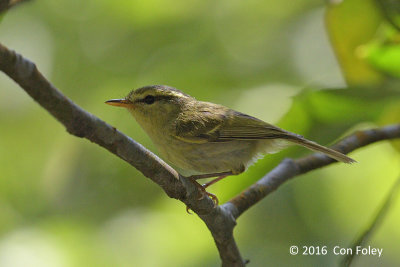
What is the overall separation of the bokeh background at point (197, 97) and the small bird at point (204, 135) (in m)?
0.13

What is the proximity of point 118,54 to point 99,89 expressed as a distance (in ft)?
1.50

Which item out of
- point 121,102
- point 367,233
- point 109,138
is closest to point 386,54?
point 367,233

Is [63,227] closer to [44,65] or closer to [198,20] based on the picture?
[44,65]

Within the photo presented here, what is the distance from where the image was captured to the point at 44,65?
13.9ft

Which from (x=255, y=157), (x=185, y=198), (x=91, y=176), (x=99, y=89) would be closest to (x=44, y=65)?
(x=99, y=89)

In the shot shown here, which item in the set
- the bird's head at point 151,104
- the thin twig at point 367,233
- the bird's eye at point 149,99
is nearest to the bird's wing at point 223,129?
the bird's head at point 151,104

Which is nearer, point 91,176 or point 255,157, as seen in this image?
point 255,157

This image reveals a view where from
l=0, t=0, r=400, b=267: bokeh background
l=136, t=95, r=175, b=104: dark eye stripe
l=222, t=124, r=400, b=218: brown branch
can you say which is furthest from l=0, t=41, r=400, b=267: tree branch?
l=136, t=95, r=175, b=104: dark eye stripe

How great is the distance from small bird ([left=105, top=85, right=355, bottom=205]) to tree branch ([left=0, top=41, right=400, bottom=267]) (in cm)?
21

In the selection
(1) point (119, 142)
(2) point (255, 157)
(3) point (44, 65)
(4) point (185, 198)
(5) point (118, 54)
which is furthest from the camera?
(5) point (118, 54)

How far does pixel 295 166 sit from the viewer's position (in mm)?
2736

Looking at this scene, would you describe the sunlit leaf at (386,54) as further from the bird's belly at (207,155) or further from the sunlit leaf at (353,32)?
the bird's belly at (207,155)

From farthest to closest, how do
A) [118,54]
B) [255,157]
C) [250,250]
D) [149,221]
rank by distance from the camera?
1. [118,54]
2. [250,250]
3. [149,221]
4. [255,157]

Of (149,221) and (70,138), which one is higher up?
(70,138)
